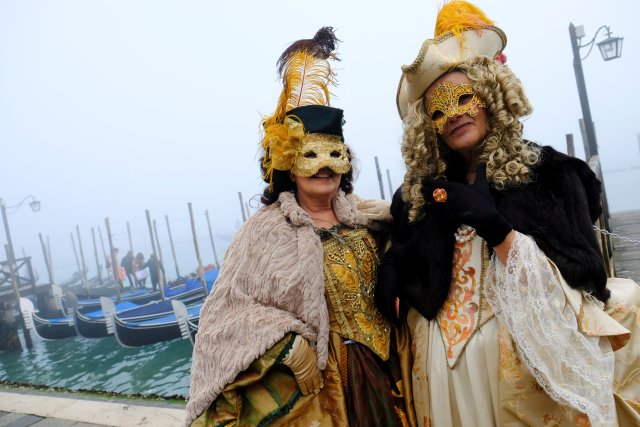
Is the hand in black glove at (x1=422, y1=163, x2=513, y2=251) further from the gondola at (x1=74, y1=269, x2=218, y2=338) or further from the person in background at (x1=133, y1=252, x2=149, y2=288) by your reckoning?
the person in background at (x1=133, y1=252, x2=149, y2=288)

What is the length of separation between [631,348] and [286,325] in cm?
123

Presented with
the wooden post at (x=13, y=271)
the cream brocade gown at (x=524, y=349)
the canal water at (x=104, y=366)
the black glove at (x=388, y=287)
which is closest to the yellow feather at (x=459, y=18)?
the cream brocade gown at (x=524, y=349)

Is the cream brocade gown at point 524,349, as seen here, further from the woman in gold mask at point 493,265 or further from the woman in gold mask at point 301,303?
the woman in gold mask at point 301,303

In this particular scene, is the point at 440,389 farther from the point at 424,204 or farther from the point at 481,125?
the point at 481,125

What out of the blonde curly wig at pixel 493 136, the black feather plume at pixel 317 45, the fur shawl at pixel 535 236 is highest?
the black feather plume at pixel 317 45

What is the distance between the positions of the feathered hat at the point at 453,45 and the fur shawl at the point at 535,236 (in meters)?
0.42

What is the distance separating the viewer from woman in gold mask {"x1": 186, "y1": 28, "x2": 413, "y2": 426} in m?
1.72

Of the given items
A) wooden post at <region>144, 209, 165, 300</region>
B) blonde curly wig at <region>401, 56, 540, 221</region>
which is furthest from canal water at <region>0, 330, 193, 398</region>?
blonde curly wig at <region>401, 56, 540, 221</region>

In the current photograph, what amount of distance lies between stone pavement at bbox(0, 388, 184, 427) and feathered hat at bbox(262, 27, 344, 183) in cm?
290

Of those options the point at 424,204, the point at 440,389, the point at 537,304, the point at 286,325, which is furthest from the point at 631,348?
the point at 286,325

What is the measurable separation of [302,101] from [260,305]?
0.98 m

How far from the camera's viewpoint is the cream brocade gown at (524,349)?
1373mm

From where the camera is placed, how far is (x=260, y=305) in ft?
5.85

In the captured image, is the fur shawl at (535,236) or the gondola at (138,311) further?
the gondola at (138,311)
